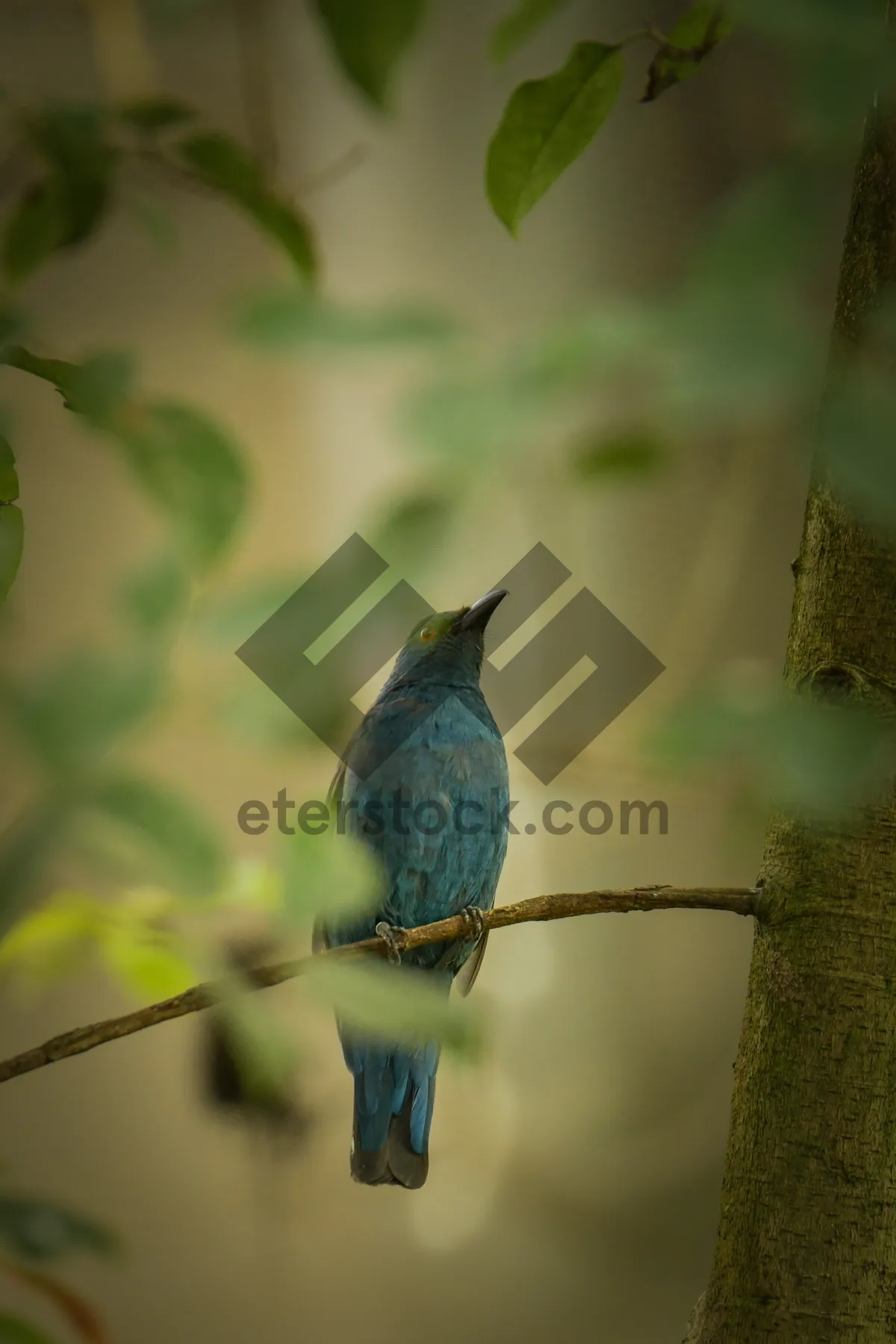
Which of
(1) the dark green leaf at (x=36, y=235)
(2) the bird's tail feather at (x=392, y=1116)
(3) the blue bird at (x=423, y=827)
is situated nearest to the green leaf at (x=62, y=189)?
(1) the dark green leaf at (x=36, y=235)

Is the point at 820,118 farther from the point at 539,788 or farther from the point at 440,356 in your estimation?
the point at 539,788

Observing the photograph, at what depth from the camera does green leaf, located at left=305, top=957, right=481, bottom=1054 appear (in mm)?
336

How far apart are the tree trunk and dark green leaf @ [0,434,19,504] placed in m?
0.46

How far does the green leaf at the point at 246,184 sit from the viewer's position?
1.55 ft

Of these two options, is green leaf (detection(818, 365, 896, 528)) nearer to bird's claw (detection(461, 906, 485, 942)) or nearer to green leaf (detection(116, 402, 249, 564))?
green leaf (detection(116, 402, 249, 564))

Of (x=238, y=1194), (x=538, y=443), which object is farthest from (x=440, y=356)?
(x=238, y=1194)

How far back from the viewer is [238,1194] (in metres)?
2.13

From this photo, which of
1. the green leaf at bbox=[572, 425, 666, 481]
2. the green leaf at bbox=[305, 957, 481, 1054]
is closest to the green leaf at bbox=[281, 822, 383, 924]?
the green leaf at bbox=[305, 957, 481, 1054]

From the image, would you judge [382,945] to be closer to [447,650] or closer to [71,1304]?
[71,1304]

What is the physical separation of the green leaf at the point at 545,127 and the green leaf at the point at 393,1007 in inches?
13.5

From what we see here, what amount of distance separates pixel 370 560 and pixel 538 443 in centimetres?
4

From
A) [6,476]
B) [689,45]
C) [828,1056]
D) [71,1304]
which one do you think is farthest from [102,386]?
[828,1056]

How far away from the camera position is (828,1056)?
756mm

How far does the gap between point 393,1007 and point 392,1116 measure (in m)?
1.21
